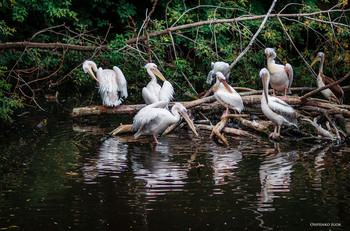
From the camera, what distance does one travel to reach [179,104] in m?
7.64

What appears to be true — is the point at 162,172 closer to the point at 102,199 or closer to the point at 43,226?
the point at 102,199

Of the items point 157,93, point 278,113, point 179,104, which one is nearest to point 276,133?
point 278,113

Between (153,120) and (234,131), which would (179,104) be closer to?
(153,120)

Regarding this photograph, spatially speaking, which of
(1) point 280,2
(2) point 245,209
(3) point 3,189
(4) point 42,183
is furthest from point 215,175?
(1) point 280,2

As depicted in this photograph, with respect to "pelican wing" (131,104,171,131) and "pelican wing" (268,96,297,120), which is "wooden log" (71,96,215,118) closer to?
"pelican wing" (131,104,171,131)

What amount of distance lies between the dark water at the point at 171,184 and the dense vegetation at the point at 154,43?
2.36 meters

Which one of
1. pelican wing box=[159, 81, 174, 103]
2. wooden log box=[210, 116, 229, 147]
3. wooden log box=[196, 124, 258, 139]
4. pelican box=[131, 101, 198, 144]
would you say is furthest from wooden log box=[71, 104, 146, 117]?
wooden log box=[210, 116, 229, 147]

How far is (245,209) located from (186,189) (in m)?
0.78

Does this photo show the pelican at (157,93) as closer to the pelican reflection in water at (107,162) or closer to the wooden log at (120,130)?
the wooden log at (120,130)

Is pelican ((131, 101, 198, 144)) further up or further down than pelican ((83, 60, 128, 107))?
further down

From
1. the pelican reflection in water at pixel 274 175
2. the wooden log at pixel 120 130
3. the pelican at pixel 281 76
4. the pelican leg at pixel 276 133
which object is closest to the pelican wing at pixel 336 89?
the pelican at pixel 281 76

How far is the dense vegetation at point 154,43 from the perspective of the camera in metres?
9.48

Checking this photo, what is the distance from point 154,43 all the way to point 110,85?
1.63m

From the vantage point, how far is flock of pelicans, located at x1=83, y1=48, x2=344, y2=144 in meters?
7.44
